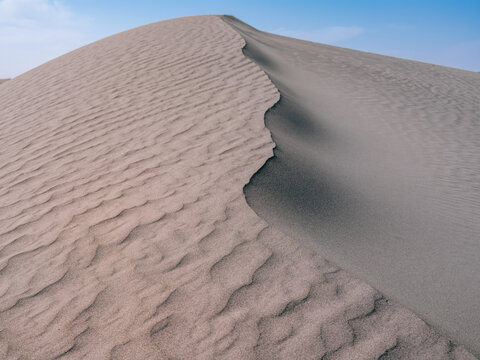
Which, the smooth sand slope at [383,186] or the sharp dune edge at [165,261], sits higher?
the sharp dune edge at [165,261]

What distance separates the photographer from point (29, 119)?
6.56 meters

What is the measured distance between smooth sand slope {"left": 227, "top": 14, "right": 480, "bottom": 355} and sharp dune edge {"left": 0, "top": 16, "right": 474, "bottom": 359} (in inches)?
12.2

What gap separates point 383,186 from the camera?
5.05 m

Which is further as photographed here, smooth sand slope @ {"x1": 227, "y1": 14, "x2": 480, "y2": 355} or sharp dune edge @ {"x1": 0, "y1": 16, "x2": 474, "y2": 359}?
smooth sand slope @ {"x1": 227, "y1": 14, "x2": 480, "y2": 355}

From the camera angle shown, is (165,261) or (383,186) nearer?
(165,261)

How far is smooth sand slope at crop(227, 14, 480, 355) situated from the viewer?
9.64ft

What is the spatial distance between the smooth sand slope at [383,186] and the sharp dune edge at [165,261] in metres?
0.31

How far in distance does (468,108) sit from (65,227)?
11.3 meters

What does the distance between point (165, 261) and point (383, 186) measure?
3461 mm

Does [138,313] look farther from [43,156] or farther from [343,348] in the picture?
[43,156]

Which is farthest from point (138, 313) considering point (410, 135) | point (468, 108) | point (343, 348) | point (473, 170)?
point (468, 108)

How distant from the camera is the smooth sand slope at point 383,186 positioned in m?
2.94

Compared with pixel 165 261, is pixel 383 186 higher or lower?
lower

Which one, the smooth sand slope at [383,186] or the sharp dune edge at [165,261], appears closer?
the sharp dune edge at [165,261]
